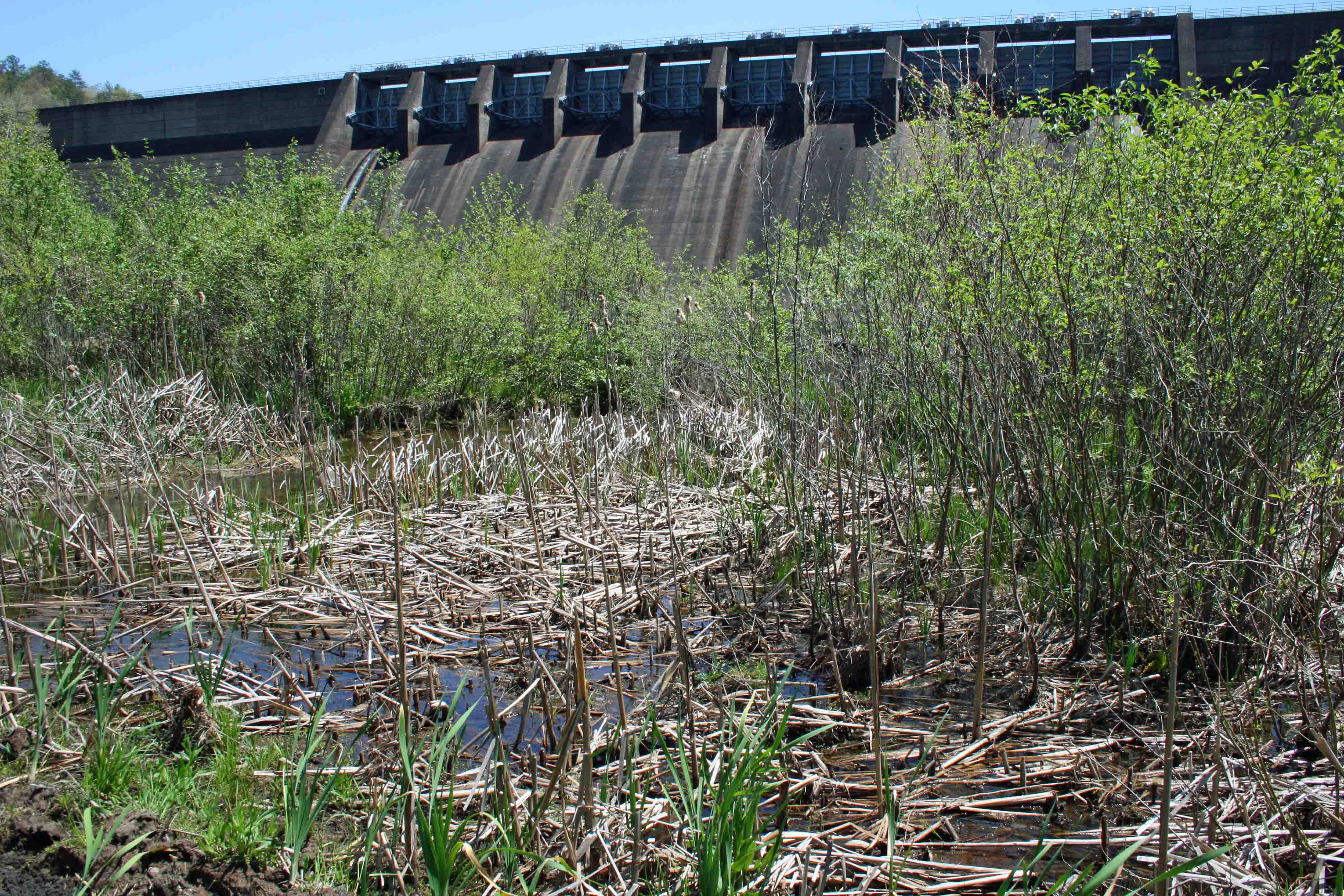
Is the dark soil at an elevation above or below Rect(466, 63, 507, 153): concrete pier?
below

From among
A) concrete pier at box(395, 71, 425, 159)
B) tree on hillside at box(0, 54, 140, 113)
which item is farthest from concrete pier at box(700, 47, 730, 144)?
tree on hillside at box(0, 54, 140, 113)

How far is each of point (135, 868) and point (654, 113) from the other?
34273 millimetres

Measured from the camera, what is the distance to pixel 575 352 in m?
18.5

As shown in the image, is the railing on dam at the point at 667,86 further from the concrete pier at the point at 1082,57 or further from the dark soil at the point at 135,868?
the dark soil at the point at 135,868

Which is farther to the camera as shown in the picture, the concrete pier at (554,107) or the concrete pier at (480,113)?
the concrete pier at (480,113)

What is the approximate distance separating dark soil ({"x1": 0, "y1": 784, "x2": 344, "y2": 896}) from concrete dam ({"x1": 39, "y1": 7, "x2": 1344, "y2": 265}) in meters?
23.4

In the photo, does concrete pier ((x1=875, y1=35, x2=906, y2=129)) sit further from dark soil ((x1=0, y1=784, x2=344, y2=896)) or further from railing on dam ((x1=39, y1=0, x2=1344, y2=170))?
dark soil ((x1=0, y1=784, x2=344, y2=896))

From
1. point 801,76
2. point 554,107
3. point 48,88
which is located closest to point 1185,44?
point 801,76

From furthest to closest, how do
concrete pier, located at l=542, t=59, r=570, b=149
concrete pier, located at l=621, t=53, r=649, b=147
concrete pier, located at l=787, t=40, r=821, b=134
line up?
1. concrete pier, located at l=542, t=59, r=570, b=149
2. concrete pier, located at l=621, t=53, r=649, b=147
3. concrete pier, located at l=787, t=40, r=821, b=134

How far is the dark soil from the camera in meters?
2.98

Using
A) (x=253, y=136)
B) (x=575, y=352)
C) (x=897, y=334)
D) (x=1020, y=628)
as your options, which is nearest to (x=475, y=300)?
(x=575, y=352)

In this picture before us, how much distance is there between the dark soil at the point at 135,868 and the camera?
298cm

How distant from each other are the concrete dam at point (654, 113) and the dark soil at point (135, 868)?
23425mm

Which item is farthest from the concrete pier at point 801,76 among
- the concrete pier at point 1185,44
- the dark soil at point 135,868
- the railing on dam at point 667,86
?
the dark soil at point 135,868
